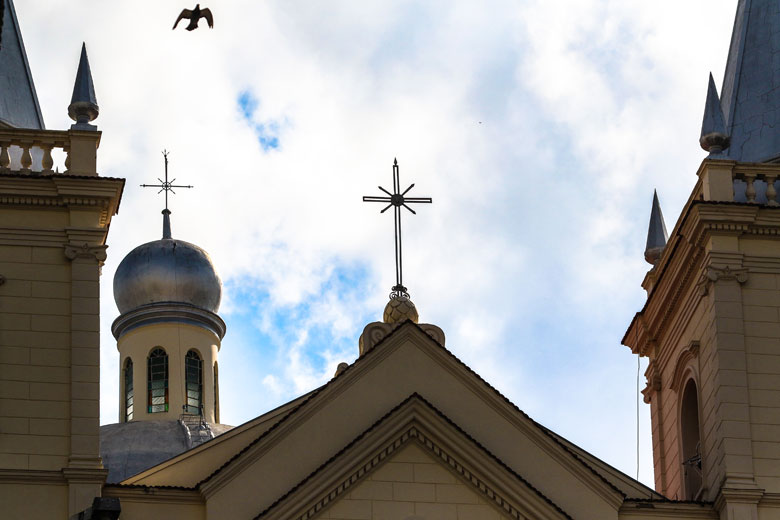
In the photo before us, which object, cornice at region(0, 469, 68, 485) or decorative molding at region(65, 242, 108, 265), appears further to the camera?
decorative molding at region(65, 242, 108, 265)

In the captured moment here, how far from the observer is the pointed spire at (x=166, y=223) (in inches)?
1437

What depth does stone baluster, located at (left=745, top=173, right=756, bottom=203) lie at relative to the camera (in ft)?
85.5

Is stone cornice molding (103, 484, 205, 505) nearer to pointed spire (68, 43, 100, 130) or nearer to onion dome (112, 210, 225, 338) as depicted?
pointed spire (68, 43, 100, 130)

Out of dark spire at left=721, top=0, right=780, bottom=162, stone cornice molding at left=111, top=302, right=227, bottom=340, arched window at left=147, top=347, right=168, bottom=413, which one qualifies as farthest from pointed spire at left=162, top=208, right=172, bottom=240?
dark spire at left=721, top=0, right=780, bottom=162

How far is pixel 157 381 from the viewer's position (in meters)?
36.5

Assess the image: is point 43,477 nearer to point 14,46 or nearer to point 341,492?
point 341,492

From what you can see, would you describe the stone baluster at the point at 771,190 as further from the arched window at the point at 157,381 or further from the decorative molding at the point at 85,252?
the arched window at the point at 157,381

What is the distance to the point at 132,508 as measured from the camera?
2400 centimetres

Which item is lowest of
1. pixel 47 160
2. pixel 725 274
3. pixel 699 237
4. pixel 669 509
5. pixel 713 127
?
pixel 669 509

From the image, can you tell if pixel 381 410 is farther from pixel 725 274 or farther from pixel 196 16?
pixel 196 16

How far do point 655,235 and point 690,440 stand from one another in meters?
3.42

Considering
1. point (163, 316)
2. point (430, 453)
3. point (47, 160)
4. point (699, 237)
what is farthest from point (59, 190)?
point (163, 316)

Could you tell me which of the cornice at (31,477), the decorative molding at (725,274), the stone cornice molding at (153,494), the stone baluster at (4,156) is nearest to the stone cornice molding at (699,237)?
the decorative molding at (725,274)

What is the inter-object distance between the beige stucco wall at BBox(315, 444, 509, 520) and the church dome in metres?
11.5
